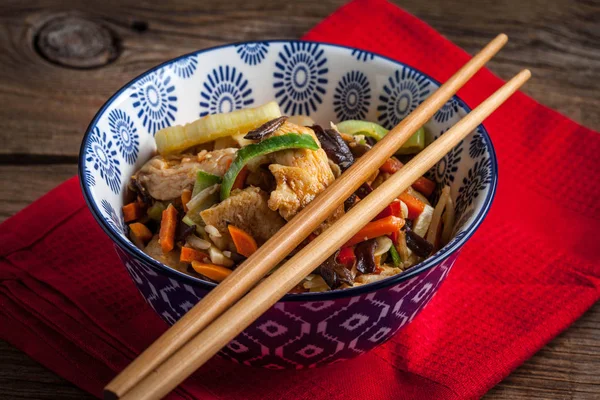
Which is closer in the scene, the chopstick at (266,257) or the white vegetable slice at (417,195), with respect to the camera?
the chopstick at (266,257)

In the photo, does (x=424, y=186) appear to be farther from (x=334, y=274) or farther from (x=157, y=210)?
(x=157, y=210)

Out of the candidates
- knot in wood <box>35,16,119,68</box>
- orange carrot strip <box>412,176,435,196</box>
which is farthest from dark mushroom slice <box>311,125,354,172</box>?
knot in wood <box>35,16,119,68</box>

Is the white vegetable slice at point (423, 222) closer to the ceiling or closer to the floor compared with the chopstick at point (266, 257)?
closer to the floor

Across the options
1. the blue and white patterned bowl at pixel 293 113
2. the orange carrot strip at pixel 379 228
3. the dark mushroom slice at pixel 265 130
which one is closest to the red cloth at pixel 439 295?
the blue and white patterned bowl at pixel 293 113

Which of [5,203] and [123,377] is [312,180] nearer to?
[123,377]

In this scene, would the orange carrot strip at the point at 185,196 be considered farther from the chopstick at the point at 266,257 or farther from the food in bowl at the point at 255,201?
the chopstick at the point at 266,257

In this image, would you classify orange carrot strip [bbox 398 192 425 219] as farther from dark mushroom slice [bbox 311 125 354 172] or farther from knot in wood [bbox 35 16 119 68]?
knot in wood [bbox 35 16 119 68]

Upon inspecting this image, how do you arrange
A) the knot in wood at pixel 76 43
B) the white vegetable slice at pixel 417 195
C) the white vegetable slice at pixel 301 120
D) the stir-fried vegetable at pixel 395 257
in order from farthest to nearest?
the knot in wood at pixel 76 43, the white vegetable slice at pixel 301 120, the white vegetable slice at pixel 417 195, the stir-fried vegetable at pixel 395 257

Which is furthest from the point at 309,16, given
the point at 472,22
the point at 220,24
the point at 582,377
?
the point at 582,377
